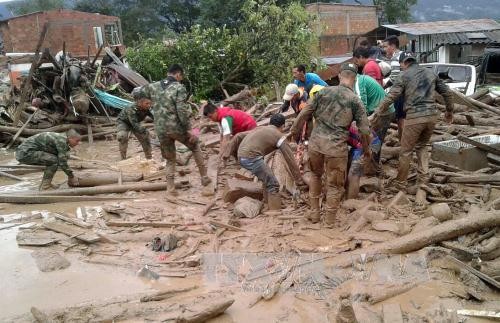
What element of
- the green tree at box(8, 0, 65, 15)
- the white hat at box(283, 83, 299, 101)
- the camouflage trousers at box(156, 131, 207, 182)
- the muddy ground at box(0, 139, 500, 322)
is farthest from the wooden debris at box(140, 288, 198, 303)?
the green tree at box(8, 0, 65, 15)

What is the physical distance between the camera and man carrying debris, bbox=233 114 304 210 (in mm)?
6637

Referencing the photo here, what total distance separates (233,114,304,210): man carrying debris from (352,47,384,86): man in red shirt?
217cm

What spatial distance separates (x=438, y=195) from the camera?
6570mm

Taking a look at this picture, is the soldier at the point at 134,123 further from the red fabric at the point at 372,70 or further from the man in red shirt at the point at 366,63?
the red fabric at the point at 372,70

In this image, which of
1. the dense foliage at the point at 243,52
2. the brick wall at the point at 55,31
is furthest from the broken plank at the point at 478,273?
the brick wall at the point at 55,31

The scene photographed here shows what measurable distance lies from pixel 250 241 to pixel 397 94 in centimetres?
308

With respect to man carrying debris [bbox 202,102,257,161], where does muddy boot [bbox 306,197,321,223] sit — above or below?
below

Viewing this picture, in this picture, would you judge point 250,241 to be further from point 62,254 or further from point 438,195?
point 438,195

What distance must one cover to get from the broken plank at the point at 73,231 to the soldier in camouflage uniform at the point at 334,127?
3136 mm

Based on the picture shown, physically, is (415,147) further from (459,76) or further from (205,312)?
(459,76)

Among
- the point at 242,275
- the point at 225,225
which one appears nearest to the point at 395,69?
the point at 225,225

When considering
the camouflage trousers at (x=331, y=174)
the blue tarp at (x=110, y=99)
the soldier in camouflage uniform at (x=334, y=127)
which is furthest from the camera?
the blue tarp at (x=110, y=99)

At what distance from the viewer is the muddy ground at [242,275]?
4.29 meters

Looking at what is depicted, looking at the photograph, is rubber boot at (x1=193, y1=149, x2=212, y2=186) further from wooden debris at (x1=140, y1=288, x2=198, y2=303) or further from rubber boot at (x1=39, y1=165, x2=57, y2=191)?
wooden debris at (x1=140, y1=288, x2=198, y2=303)
